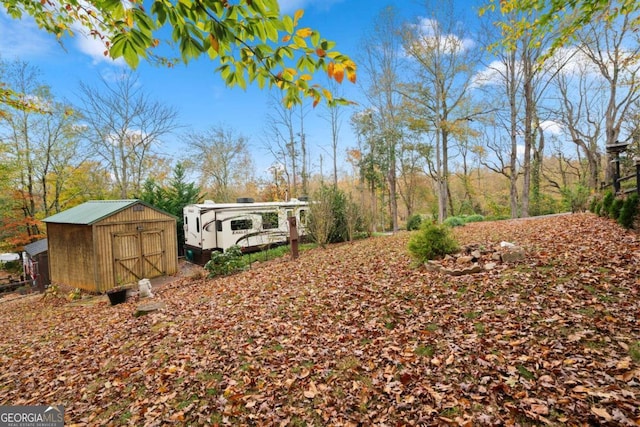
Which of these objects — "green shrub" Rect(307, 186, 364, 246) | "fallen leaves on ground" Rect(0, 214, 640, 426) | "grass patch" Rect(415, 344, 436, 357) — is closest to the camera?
"fallen leaves on ground" Rect(0, 214, 640, 426)

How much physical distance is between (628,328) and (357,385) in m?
2.66

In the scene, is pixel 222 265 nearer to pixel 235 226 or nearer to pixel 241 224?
pixel 235 226

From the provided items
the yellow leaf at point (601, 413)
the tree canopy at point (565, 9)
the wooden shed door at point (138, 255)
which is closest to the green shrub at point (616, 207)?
the tree canopy at point (565, 9)

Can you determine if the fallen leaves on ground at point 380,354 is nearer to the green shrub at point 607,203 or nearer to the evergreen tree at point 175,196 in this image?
the green shrub at point 607,203

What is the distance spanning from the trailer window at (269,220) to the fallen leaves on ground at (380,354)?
26.7 feet

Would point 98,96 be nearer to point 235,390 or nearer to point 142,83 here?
point 142,83

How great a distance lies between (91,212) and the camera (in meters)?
9.98

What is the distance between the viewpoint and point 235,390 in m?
2.65

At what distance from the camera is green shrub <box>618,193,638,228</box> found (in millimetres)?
5410

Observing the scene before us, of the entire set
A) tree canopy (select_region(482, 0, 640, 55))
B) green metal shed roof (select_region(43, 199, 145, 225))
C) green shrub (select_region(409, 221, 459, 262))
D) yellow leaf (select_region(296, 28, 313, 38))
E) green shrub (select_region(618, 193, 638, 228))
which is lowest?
green shrub (select_region(409, 221, 459, 262))

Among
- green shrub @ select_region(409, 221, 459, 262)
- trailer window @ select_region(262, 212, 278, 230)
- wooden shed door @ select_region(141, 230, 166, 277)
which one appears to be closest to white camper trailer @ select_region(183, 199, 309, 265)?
trailer window @ select_region(262, 212, 278, 230)

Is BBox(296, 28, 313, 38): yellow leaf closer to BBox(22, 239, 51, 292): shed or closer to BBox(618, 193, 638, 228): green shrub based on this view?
BBox(618, 193, 638, 228): green shrub

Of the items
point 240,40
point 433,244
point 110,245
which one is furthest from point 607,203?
Answer: point 110,245

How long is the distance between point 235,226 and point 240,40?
37.0ft
